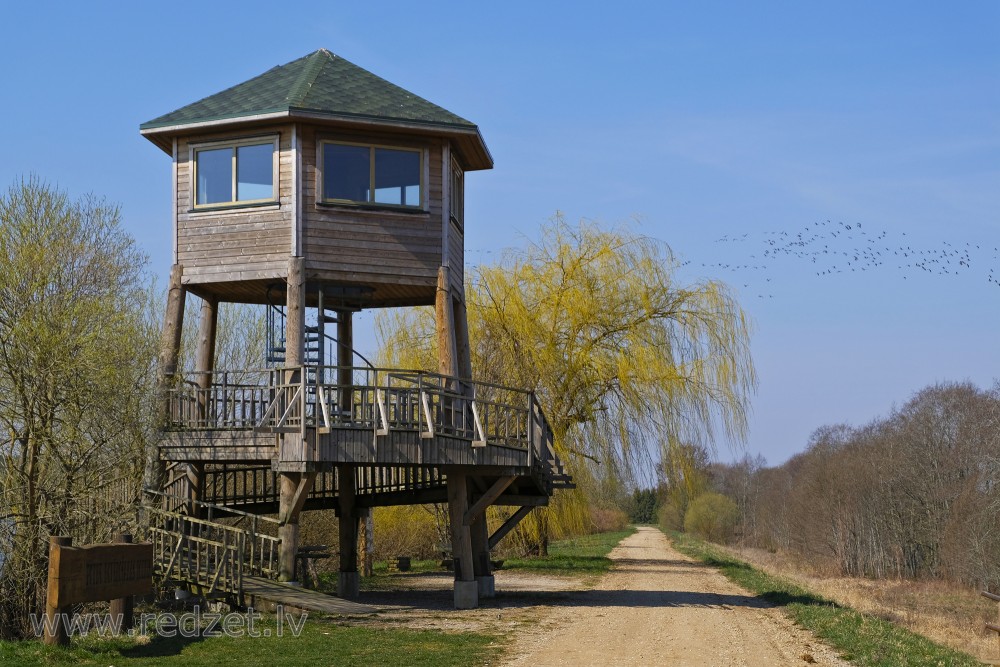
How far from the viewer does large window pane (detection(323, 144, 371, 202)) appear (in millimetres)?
22094

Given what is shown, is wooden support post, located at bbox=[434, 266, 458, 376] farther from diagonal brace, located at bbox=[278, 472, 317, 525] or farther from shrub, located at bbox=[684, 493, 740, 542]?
shrub, located at bbox=[684, 493, 740, 542]

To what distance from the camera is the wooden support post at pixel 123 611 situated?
1569 cm

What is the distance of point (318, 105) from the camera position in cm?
2177

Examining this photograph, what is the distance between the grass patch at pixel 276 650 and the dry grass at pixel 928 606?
8571 mm

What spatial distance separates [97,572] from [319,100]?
35.1ft

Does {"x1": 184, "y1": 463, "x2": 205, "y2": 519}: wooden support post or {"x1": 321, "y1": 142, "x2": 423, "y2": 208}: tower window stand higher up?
{"x1": 321, "y1": 142, "x2": 423, "y2": 208}: tower window

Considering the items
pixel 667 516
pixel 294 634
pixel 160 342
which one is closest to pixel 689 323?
pixel 160 342

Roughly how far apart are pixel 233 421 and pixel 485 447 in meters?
4.88

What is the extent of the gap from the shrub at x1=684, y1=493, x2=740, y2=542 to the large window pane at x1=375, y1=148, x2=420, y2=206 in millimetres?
72463

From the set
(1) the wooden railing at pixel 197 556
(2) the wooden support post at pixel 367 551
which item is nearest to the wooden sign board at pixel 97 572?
(1) the wooden railing at pixel 197 556

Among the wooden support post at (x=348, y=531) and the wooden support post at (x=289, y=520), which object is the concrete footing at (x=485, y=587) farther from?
the wooden support post at (x=289, y=520)

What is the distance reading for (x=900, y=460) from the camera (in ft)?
177

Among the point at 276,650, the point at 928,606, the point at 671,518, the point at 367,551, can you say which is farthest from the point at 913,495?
the point at 671,518

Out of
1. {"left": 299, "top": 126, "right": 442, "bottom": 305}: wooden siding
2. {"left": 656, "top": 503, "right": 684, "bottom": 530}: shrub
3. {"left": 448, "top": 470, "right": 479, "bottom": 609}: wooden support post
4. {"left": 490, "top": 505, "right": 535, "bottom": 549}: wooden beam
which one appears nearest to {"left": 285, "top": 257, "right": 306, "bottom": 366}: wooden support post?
{"left": 299, "top": 126, "right": 442, "bottom": 305}: wooden siding
